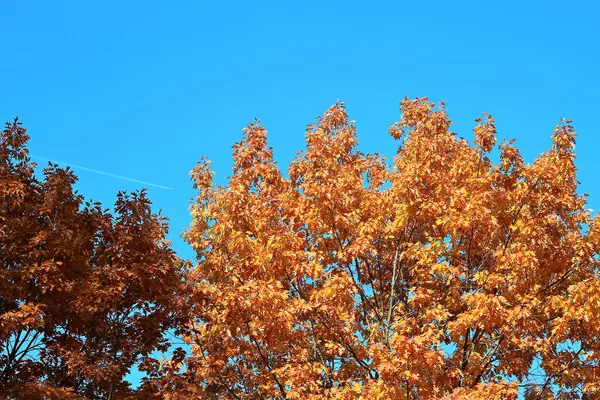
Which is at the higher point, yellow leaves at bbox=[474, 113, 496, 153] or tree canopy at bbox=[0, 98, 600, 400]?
yellow leaves at bbox=[474, 113, 496, 153]

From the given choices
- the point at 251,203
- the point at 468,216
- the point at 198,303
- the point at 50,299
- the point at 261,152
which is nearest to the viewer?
the point at 50,299

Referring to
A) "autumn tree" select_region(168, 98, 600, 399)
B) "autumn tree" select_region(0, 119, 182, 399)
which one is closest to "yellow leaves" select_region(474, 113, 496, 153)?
"autumn tree" select_region(168, 98, 600, 399)

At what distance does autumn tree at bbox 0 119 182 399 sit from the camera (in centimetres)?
1154

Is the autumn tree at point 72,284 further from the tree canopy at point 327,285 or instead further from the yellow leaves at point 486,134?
the yellow leaves at point 486,134

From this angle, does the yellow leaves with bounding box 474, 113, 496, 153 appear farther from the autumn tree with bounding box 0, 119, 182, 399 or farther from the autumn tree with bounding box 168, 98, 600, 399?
the autumn tree with bounding box 0, 119, 182, 399

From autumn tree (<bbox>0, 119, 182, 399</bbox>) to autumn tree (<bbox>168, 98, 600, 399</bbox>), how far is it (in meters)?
1.00

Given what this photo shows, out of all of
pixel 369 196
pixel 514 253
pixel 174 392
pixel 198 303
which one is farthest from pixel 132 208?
pixel 514 253

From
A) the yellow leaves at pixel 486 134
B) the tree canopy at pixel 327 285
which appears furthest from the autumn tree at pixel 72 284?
the yellow leaves at pixel 486 134

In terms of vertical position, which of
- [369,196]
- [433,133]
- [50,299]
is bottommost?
[50,299]

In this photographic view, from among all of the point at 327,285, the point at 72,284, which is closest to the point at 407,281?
the point at 327,285

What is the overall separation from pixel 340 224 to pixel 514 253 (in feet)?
11.7

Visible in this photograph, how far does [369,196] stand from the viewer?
14672 mm

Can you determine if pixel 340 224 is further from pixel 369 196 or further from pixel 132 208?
pixel 132 208

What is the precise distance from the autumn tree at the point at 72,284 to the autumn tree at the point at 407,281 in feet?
3.30
